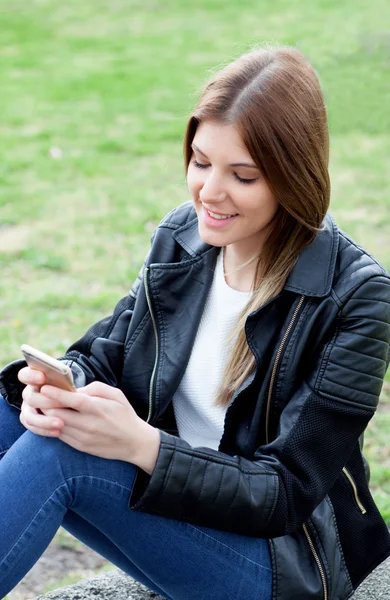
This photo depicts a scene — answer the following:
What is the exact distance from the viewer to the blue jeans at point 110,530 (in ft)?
6.43

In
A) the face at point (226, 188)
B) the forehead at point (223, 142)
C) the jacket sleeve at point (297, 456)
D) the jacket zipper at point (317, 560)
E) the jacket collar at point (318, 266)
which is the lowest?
the jacket zipper at point (317, 560)

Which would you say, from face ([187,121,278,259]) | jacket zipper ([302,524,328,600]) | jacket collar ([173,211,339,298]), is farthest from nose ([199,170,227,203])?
jacket zipper ([302,524,328,600])

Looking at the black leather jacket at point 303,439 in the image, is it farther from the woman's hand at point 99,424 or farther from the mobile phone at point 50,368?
the mobile phone at point 50,368

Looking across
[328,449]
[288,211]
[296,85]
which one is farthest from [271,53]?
[328,449]

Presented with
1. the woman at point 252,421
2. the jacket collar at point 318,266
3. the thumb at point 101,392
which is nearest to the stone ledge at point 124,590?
the woman at point 252,421

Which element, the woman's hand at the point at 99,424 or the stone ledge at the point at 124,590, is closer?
the woman's hand at the point at 99,424

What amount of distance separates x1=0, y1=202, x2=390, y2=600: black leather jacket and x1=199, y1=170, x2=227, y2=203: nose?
0.24 metres

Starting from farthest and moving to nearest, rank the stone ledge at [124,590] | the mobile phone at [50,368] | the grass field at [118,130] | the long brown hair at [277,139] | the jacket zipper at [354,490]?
1. the grass field at [118,130]
2. the stone ledge at [124,590]
3. the jacket zipper at [354,490]
4. the long brown hair at [277,139]
5. the mobile phone at [50,368]

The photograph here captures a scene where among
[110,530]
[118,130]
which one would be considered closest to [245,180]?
[110,530]

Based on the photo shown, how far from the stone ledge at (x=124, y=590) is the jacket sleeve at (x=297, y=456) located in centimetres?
55

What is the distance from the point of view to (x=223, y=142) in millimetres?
2084

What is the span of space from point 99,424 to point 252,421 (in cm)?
40

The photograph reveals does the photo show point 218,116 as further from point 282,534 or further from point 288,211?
point 282,534

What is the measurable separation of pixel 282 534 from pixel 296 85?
3.21ft
